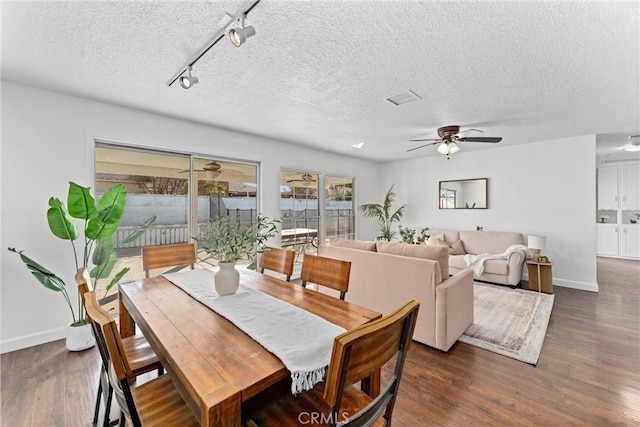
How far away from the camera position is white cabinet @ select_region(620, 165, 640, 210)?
20.8 feet

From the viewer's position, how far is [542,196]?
4750 mm

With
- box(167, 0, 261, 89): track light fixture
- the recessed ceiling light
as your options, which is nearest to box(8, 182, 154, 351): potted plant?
box(167, 0, 261, 89): track light fixture

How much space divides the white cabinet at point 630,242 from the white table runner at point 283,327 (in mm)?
8977

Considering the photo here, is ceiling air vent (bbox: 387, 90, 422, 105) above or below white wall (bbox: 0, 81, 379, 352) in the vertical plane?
above

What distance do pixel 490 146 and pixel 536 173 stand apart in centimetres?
90

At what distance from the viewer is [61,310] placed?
2760 millimetres

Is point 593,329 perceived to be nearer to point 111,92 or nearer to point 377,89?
point 377,89

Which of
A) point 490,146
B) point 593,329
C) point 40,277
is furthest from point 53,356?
point 490,146

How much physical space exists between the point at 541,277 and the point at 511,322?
1634mm

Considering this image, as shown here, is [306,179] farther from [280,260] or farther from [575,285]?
[575,285]

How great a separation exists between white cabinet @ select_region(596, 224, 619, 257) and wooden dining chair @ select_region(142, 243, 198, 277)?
363 inches

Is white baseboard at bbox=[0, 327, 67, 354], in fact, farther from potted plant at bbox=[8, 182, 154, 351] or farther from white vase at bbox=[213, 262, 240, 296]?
white vase at bbox=[213, 262, 240, 296]

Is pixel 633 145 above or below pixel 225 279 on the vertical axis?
above

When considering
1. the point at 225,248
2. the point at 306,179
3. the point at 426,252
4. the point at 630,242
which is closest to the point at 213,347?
the point at 225,248
